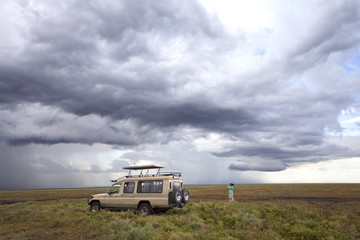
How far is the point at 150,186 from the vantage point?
16.1 meters

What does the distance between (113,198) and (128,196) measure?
144cm

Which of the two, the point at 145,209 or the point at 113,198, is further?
the point at 113,198

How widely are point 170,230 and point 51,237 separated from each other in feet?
18.8

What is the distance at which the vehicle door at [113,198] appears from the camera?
1719cm

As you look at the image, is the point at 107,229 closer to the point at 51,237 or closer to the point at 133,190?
the point at 51,237

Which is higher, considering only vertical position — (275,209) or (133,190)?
(133,190)

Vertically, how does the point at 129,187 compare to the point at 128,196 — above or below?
above

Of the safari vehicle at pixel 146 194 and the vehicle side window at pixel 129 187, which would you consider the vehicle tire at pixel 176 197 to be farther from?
the vehicle side window at pixel 129 187

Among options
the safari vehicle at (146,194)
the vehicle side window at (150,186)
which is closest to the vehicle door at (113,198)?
the safari vehicle at (146,194)

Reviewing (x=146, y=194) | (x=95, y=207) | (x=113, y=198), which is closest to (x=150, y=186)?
(x=146, y=194)

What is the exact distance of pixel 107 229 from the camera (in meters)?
11.6

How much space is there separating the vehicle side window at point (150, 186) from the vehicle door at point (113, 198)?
2.05m

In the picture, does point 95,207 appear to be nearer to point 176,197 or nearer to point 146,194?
point 146,194

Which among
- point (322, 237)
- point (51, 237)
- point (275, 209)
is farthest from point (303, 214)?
point (51, 237)
